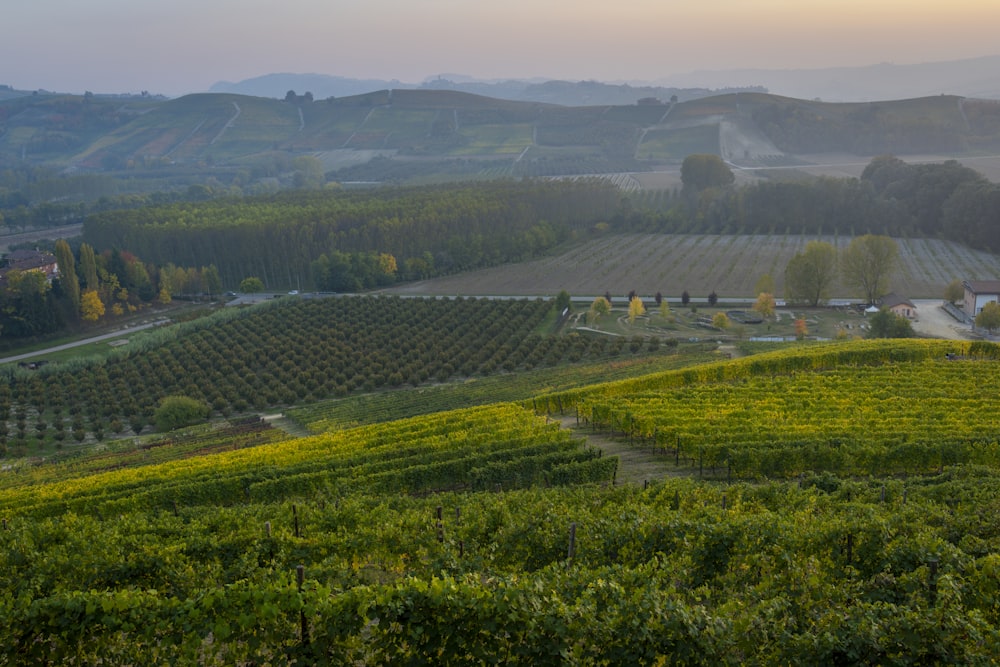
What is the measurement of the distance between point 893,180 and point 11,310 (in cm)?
11546

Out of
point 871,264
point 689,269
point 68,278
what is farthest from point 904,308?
point 68,278

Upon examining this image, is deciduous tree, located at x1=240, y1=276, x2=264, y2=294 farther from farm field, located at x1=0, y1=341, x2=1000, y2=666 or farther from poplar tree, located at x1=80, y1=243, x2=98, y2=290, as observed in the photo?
farm field, located at x1=0, y1=341, x2=1000, y2=666

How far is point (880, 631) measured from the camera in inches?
465

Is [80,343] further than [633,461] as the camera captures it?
Yes

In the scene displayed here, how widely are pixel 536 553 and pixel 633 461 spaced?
514 inches

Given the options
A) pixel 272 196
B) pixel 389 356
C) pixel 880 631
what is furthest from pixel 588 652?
pixel 272 196

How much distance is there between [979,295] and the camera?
66562 millimetres

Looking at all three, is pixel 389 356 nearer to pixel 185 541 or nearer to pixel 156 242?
pixel 185 541

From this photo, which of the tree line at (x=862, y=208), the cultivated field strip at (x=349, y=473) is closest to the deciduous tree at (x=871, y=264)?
the tree line at (x=862, y=208)

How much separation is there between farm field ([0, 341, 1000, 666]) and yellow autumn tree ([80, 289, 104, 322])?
55875 mm

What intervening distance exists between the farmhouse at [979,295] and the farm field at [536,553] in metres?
42.9

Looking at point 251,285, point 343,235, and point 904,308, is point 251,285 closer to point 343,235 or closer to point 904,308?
point 343,235

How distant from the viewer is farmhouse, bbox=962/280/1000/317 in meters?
66.1

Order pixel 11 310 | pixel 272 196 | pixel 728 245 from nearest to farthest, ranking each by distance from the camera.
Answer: pixel 11 310, pixel 728 245, pixel 272 196
